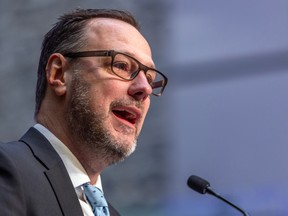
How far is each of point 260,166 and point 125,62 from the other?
6.79 feet

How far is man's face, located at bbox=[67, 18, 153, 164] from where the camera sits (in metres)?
1.90

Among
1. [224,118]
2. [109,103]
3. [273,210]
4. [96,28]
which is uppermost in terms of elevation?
[96,28]

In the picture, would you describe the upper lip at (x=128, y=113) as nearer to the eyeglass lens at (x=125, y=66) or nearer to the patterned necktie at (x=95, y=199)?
the eyeglass lens at (x=125, y=66)

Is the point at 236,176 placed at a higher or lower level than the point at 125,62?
lower

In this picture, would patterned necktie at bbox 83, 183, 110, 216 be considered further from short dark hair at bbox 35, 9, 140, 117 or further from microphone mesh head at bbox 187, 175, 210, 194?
microphone mesh head at bbox 187, 175, 210, 194

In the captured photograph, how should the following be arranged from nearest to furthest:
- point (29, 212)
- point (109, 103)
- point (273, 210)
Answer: point (29, 212), point (109, 103), point (273, 210)

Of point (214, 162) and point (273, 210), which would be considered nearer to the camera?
point (273, 210)

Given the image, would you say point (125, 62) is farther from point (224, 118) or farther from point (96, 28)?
point (224, 118)

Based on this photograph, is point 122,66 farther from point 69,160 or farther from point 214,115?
point 214,115

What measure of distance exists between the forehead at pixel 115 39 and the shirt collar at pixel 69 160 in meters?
0.28

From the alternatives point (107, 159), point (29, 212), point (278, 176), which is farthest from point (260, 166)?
point (29, 212)

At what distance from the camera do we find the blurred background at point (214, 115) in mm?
3840

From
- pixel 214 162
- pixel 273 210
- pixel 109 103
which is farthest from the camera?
pixel 214 162

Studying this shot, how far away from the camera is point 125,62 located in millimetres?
1948
